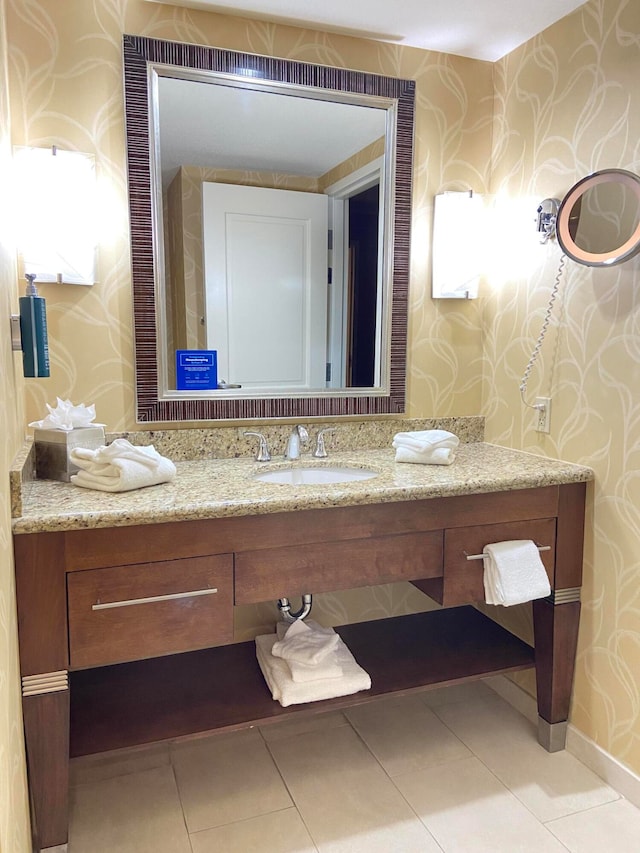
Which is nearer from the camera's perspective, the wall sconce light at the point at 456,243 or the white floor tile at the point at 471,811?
the white floor tile at the point at 471,811

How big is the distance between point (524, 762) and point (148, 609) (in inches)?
48.6

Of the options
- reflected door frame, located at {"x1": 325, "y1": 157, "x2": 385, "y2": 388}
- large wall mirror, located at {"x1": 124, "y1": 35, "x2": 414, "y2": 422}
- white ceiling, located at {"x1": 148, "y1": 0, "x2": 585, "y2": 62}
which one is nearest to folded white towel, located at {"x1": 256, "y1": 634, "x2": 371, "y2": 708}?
large wall mirror, located at {"x1": 124, "y1": 35, "x2": 414, "y2": 422}

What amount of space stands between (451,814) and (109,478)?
1.26 m

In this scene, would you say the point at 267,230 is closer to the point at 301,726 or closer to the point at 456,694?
the point at 301,726

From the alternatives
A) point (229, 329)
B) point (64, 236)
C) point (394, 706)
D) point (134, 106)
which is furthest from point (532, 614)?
point (134, 106)

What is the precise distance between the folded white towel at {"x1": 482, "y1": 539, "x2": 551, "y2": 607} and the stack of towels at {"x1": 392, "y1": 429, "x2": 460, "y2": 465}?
11.8 inches

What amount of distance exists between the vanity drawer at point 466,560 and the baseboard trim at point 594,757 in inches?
23.0

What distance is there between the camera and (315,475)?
1919 mm

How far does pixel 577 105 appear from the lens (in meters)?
1.78

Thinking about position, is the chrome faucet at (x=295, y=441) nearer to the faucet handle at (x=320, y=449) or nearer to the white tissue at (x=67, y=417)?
the faucet handle at (x=320, y=449)

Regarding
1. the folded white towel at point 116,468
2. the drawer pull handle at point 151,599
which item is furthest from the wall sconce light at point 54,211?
the drawer pull handle at point 151,599

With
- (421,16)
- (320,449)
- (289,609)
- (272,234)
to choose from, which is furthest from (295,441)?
(421,16)

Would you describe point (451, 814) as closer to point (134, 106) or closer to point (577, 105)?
point (577, 105)

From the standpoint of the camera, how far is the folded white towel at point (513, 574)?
167 centimetres
